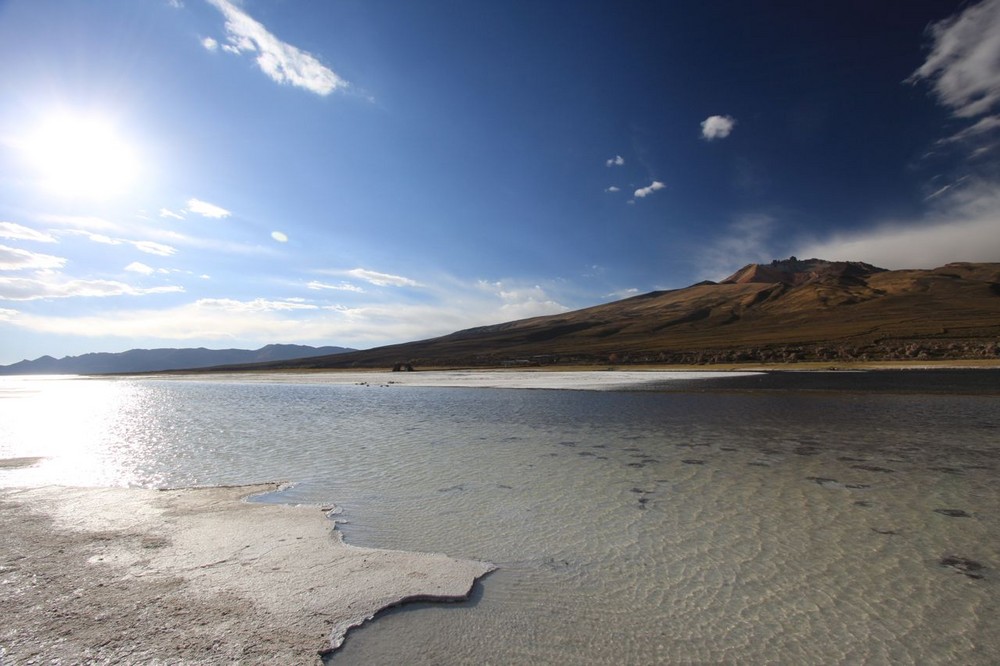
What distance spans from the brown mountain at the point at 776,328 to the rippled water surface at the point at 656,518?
59948 mm

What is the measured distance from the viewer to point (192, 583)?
19.0ft

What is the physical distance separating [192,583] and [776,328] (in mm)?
128028

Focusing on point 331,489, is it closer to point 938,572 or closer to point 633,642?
point 633,642

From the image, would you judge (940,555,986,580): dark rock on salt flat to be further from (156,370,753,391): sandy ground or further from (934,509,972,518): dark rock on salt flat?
(156,370,753,391): sandy ground

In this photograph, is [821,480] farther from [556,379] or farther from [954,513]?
[556,379]

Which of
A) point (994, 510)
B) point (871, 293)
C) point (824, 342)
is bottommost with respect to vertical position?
point (994, 510)

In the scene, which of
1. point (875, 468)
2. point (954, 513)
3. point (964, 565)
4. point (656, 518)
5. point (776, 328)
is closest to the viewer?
point (964, 565)

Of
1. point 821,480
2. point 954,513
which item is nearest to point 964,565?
point 954,513

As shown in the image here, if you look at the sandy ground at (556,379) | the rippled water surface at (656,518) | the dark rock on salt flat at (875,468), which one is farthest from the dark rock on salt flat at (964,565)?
the sandy ground at (556,379)

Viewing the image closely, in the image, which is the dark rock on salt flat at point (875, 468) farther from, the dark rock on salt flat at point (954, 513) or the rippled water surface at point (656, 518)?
the dark rock on salt flat at point (954, 513)

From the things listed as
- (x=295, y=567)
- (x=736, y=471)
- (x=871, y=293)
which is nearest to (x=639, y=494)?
(x=736, y=471)

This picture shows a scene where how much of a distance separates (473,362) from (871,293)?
123 metres

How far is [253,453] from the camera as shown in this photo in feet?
49.5

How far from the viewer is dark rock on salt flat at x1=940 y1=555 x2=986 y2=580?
5958 millimetres
